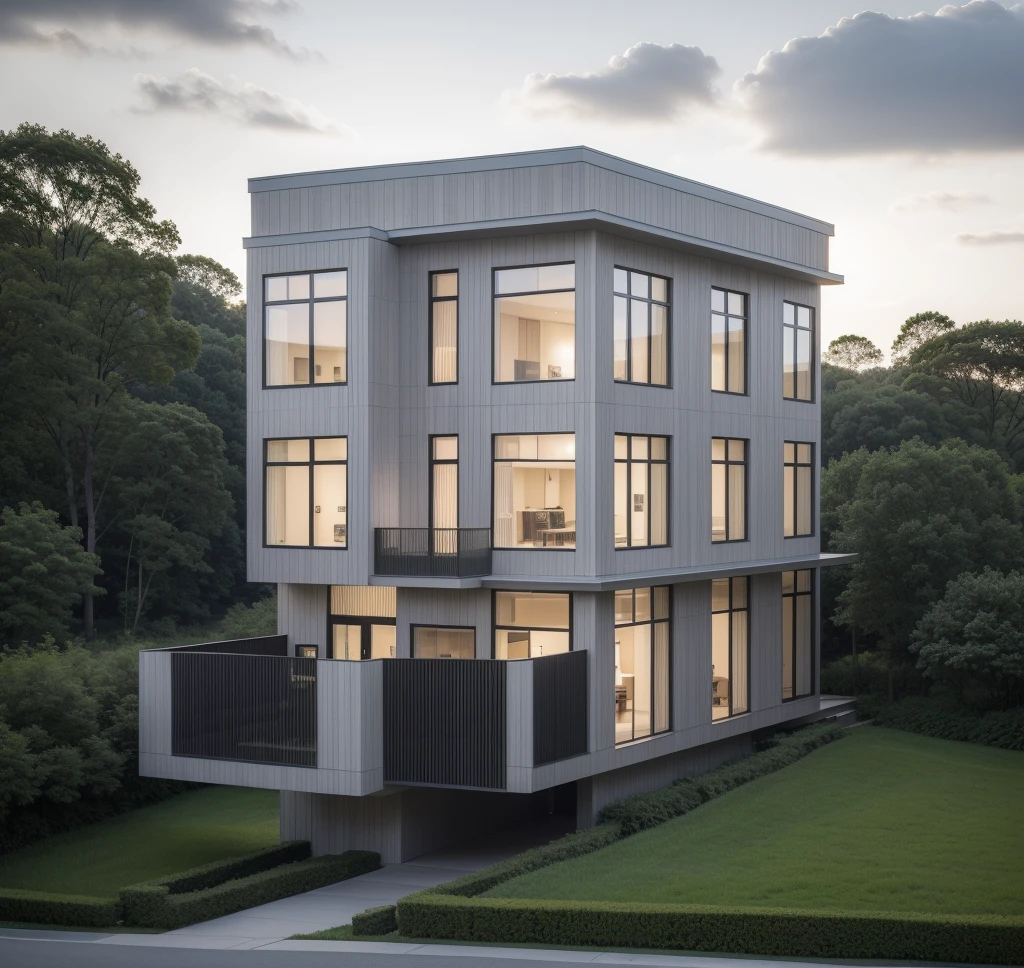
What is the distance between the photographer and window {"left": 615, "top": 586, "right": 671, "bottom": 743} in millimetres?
24422

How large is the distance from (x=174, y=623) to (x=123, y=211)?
1566 centimetres

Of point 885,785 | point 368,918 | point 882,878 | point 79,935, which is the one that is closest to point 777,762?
point 885,785

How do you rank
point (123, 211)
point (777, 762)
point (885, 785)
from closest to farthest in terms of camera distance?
point (885, 785)
point (777, 762)
point (123, 211)

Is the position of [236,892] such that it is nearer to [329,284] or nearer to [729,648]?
[329,284]

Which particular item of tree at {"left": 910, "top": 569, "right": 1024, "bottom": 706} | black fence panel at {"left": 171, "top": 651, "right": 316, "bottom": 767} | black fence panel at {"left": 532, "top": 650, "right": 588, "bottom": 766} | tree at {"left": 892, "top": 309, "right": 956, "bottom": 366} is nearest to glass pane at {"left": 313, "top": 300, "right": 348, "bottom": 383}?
black fence panel at {"left": 171, "top": 651, "right": 316, "bottom": 767}

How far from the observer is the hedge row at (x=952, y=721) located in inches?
1300

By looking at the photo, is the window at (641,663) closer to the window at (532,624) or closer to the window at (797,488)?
the window at (532,624)

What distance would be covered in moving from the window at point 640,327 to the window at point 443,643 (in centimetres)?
551

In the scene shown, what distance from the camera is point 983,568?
3700cm

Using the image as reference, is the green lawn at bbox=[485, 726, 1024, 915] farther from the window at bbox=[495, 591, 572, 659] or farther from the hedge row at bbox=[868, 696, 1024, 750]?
the hedge row at bbox=[868, 696, 1024, 750]

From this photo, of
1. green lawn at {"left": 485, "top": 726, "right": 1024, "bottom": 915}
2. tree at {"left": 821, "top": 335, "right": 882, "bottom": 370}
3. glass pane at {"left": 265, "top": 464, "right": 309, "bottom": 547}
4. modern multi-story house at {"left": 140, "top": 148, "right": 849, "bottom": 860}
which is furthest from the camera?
tree at {"left": 821, "top": 335, "right": 882, "bottom": 370}

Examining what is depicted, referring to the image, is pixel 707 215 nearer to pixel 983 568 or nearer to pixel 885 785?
pixel 885 785

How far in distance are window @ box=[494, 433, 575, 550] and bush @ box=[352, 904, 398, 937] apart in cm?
737

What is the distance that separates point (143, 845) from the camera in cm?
2578
